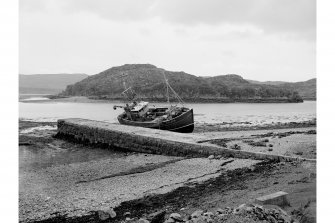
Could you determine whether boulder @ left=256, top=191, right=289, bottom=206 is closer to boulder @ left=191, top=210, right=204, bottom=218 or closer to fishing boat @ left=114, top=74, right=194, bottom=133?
boulder @ left=191, top=210, right=204, bottom=218

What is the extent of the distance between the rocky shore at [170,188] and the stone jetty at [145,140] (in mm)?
214

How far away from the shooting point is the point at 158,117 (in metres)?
14.7

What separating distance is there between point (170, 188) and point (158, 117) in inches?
355

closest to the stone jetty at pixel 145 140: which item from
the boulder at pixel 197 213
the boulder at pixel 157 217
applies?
the boulder at pixel 197 213

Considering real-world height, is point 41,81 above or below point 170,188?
above

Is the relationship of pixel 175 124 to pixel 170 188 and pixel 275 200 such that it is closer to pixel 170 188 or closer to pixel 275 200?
pixel 170 188

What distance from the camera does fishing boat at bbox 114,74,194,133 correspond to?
1362 cm

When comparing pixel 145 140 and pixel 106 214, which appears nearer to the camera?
pixel 106 214

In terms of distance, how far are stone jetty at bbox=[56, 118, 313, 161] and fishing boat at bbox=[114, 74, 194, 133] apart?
1.83 metres

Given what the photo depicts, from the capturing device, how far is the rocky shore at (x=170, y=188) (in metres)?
4.09

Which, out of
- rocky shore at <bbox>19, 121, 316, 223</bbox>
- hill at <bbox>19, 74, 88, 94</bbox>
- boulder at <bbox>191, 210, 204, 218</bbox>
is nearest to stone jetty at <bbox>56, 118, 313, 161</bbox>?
rocky shore at <bbox>19, 121, 316, 223</bbox>

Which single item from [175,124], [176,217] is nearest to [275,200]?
[176,217]

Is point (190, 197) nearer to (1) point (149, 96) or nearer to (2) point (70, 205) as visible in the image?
(2) point (70, 205)
